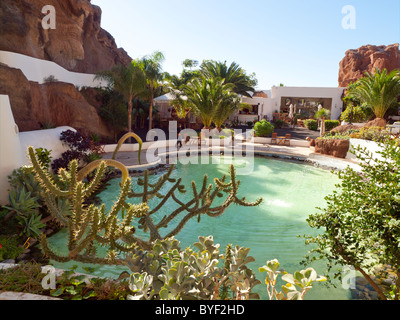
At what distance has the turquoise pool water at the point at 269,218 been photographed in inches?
242

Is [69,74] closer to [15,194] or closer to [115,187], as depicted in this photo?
[115,187]

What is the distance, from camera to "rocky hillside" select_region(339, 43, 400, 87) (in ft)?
137

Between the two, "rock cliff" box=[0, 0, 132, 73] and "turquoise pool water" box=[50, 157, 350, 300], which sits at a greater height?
"rock cliff" box=[0, 0, 132, 73]

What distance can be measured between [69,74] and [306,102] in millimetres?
45512

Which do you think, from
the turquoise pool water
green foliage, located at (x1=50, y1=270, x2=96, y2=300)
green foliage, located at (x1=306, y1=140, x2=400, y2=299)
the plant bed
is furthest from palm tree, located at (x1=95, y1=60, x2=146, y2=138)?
green foliage, located at (x1=306, y1=140, x2=400, y2=299)

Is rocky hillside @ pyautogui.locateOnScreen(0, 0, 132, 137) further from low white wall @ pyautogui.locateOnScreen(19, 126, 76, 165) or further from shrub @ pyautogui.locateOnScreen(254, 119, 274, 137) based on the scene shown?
shrub @ pyautogui.locateOnScreen(254, 119, 274, 137)

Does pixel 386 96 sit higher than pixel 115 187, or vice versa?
pixel 386 96

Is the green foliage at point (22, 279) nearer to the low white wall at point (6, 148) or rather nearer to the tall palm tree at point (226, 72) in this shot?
the low white wall at point (6, 148)

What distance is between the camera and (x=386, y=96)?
22.4 m

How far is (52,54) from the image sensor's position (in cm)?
2153

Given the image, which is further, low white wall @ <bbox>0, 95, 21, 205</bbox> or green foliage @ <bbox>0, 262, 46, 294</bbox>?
low white wall @ <bbox>0, 95, 21, 205</bbox>

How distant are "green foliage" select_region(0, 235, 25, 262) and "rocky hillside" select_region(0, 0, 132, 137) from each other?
6.42 metres

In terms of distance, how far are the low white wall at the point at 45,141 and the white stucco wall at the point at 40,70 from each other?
26.5 ft
